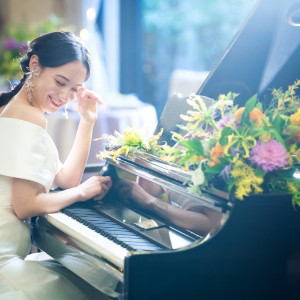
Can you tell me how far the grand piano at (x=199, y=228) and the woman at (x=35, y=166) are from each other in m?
0.09

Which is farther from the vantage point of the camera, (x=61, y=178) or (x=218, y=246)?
(x=61, y=178)

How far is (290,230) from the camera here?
1566mm

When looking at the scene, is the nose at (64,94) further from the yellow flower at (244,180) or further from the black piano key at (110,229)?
the yellow flower at (244,180)

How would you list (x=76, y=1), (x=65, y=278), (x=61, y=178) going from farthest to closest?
(x=76, y=1) < (x=61, y=178) < (x=65, y=278)

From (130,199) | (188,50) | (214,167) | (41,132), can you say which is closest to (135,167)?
(130,199)

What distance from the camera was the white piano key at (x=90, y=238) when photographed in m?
1.70

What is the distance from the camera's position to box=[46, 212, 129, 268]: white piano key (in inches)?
66.9

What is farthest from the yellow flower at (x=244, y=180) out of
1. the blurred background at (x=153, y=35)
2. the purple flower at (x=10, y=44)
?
the blurred background at (x=153, y=35)

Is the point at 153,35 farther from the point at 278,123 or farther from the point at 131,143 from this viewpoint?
the point at 278,123

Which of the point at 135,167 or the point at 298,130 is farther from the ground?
the point at 298,130

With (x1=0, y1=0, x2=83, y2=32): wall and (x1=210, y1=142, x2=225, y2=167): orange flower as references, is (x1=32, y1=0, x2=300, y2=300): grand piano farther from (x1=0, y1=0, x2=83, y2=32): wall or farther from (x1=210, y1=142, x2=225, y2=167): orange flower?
(x1=0, y1=0, x2=83, y2=32): wall

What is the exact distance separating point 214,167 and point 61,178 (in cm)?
110

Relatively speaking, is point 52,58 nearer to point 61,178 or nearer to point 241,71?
point 61,178

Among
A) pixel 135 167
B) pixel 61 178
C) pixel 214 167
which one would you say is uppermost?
pixel 214 167
